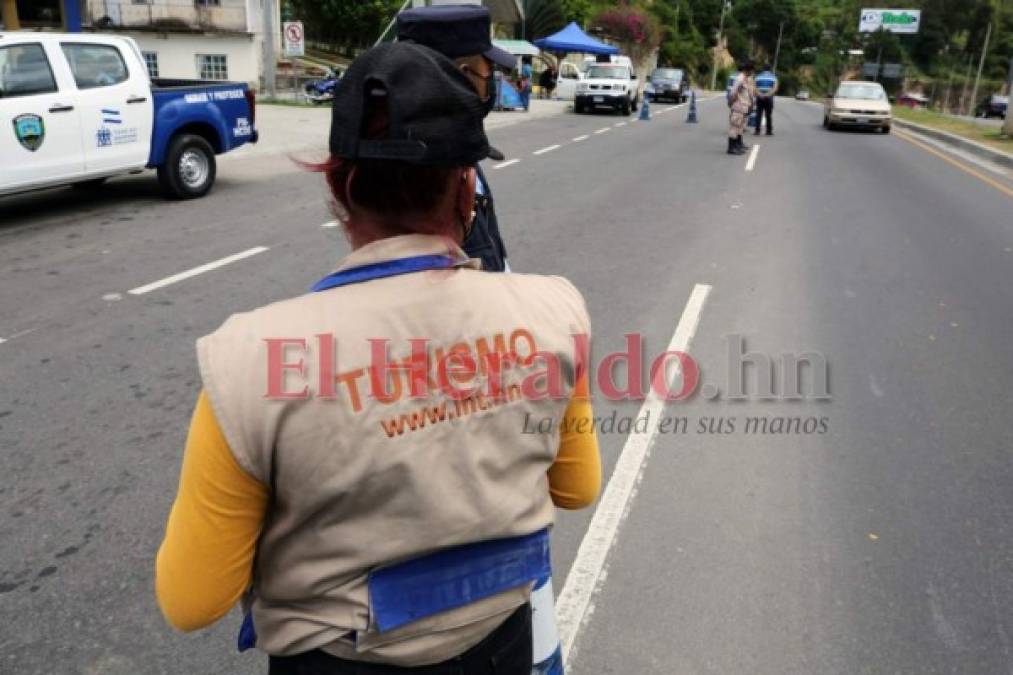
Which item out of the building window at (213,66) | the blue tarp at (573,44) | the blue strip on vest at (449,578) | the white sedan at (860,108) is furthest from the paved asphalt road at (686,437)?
the blue tarp at (573,44)

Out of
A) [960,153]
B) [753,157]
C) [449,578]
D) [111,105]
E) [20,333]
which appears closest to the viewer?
[449,578]

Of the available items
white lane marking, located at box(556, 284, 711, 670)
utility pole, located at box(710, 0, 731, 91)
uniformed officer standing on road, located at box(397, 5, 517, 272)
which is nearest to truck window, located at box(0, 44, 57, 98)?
uniformed officer standing on road, located at box(397, 5, 517, 272)

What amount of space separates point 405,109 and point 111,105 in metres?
9.12

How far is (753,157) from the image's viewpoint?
1633cm

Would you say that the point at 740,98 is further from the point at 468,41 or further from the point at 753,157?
the point at 468,41

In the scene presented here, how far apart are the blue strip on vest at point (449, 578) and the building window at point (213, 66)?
103 feet

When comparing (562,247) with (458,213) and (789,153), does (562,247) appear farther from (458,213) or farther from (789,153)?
(789,153)

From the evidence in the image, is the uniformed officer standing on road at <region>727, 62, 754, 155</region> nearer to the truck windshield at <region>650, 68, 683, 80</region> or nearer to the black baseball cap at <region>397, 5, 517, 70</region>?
the black baseball cap at <region>397, 5, 517, 70</region>

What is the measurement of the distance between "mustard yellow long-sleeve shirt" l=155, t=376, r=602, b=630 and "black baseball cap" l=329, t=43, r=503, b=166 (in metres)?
0.43

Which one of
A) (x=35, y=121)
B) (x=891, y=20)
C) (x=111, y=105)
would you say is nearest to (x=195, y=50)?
(x=111, y=105)

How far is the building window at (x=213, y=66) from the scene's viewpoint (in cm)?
2967

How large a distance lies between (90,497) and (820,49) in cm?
11479

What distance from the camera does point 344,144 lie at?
1.21 m

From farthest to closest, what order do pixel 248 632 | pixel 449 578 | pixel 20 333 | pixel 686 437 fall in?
pixel 20 333
pixel 686 437
pixel 248 632
pixel 449 578
